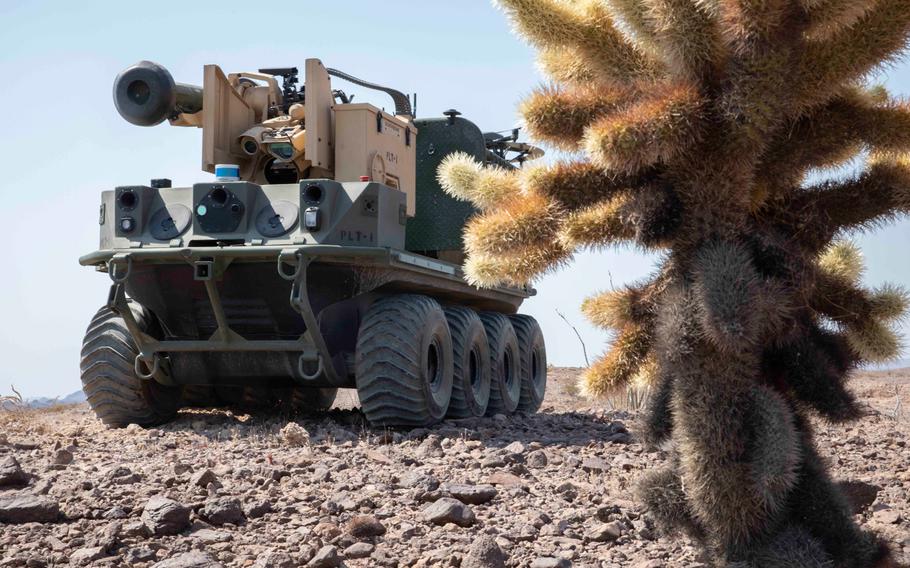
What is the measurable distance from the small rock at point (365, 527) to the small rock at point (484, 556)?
1.93 ft

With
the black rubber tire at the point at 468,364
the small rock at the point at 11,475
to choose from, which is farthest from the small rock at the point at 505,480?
the black rubber tire at the point at 468,364

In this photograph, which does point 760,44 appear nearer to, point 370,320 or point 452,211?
point 370,320

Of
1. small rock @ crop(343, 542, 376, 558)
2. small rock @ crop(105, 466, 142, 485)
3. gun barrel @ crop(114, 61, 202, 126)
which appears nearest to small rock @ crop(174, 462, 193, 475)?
small rock @ crop(105, 466, 142, 485)

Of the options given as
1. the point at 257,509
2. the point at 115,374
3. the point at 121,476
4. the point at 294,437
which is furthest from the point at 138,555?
the point at 115,374

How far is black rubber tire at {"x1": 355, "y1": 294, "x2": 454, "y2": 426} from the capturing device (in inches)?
355

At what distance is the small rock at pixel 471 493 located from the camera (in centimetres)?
593

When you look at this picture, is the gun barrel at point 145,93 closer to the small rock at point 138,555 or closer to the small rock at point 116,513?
the small rock at point 116,513

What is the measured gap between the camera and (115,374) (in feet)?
31.8

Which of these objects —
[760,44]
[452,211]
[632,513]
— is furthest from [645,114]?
[452,211]

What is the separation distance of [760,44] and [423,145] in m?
7.43

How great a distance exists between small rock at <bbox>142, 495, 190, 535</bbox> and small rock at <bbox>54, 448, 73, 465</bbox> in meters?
2.08

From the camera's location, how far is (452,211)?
37.2 ft

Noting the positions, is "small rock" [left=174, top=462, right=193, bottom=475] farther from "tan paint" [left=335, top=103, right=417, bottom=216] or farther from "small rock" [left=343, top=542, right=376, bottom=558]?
"tan paint" [left=335, top=103, right=417, bottom=216]

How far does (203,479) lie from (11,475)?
1.08 meters
